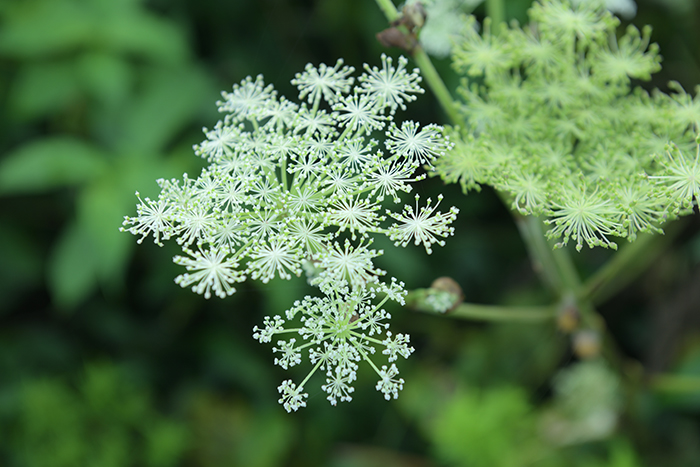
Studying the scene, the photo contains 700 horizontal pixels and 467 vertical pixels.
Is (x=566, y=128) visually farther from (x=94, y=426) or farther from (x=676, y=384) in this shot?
(x=94, y=426)

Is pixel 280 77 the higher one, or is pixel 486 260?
pixel 280 77

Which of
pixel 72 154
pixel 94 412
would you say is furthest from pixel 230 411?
pixel 72 154

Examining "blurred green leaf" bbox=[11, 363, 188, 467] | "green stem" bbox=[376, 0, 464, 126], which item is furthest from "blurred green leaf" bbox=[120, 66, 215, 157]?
"green stem" bbox=[376, 0, 464, 126]

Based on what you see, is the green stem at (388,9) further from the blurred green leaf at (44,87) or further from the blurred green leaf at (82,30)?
the blurred green leaf at (44,87)

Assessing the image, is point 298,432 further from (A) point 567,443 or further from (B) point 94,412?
(A) point 567,443

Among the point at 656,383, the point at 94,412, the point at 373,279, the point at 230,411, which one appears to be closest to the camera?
the point at 373,279

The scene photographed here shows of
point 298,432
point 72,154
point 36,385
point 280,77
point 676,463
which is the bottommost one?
point 676,463
